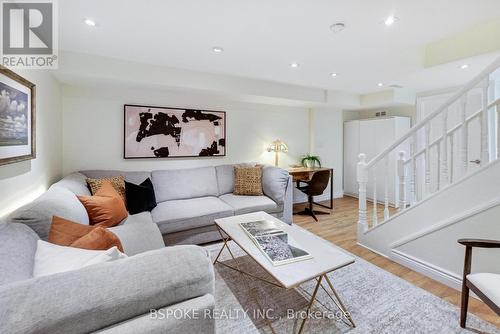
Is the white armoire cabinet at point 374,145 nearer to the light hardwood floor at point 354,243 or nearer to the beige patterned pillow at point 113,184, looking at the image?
the light hardwood floor at point 354,243

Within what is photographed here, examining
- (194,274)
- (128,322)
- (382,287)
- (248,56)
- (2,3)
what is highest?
(248,56)

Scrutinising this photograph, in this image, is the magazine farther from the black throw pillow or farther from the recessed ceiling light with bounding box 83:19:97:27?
the recessed ceiling light with bounding box 83:19:97:27

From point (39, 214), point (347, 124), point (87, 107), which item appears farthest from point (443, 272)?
point (87, 107)

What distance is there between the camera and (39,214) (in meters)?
1.48

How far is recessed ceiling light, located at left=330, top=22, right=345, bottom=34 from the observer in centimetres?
194

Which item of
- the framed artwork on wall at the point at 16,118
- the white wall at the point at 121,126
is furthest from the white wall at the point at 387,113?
the framed artwork on wall at the point at 16,118

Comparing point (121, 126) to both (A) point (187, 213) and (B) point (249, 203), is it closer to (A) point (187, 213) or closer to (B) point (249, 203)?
(A) point (187, 213)

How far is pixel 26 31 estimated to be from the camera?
185 cm

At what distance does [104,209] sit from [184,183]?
122cm

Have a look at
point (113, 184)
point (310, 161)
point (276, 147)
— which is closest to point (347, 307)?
point (113, 184)

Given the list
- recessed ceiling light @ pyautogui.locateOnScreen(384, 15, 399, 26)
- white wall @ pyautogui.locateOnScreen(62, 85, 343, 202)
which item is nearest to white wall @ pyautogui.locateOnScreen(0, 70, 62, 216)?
white wall @ pyautogui.locateOnScreen(62, 85, 343, 202)

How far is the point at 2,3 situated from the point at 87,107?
1.68 meters

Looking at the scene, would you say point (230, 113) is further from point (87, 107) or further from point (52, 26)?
point (52, 26)

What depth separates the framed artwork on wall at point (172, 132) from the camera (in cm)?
329
